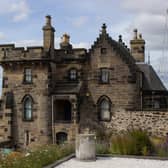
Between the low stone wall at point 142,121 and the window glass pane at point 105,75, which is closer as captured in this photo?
the low stone wall at point 142,121

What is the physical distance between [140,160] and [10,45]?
21571 millimetres

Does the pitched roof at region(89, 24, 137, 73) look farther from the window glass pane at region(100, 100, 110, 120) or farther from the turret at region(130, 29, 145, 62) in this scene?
the turret at region(130, 29, 145, 62)

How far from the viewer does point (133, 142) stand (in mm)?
18344

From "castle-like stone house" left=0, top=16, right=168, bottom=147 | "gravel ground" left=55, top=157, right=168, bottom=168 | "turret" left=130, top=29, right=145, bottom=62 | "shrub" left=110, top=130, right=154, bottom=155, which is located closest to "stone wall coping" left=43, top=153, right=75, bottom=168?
"gravel ground" left=55, top=157, right=168, bottom=168

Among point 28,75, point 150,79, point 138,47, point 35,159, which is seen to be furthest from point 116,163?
point 138,47

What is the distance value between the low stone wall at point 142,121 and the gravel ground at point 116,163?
1312 centimetres

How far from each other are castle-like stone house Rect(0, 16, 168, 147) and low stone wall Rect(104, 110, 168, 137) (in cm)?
9

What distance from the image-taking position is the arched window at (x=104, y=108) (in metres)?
32.8

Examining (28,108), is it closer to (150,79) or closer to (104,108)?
(104,108)

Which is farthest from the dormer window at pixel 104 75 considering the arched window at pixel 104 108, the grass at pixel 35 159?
the grass at pixel 35 159

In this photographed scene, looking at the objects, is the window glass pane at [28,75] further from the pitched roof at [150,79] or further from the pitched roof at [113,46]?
the pitched roof at [150,79]

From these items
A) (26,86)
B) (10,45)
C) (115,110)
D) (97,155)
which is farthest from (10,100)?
(97,155)

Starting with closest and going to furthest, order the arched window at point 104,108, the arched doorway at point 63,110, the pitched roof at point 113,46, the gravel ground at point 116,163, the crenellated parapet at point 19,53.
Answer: the gravel ground at point 116,163 < the pitched roof at point 113,46 < the arched window at point 104,108 < the crenellated parapet at point 19,53 < the arched doorway at point 63,110

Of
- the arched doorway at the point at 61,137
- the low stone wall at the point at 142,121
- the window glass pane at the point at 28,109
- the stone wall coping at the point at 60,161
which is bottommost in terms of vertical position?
the arched doorway at the point at 61,137
